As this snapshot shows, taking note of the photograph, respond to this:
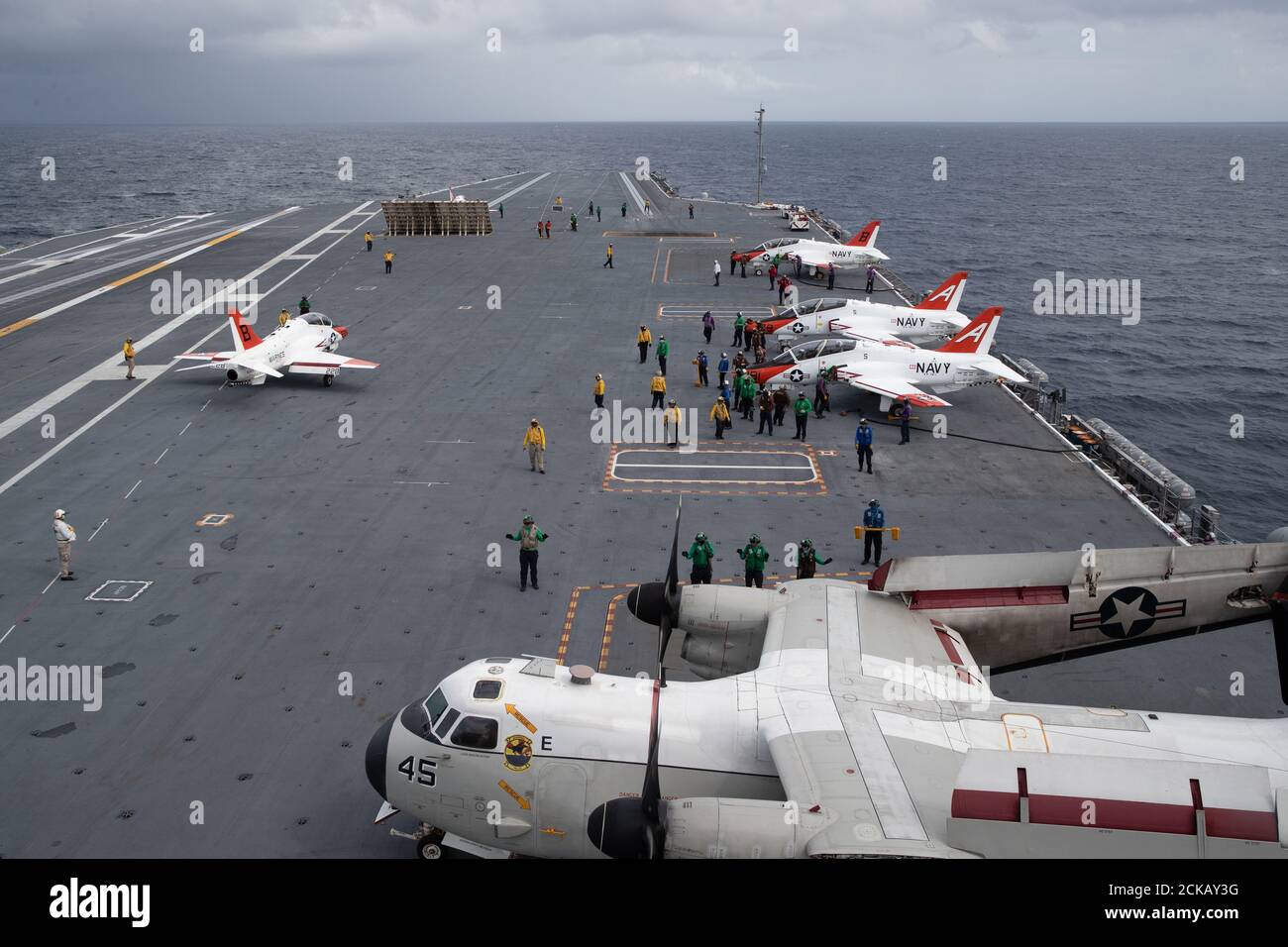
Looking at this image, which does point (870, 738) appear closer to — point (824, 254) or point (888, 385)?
point (888, 385)

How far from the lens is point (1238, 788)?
11281 mm

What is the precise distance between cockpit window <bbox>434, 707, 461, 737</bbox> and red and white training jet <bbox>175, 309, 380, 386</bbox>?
27.2 m

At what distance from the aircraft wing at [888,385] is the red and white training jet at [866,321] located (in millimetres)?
6696

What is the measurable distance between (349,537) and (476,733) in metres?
13.2

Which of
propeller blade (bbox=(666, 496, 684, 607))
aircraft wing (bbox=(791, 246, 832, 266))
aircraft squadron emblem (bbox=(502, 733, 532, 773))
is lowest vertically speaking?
aircraft squadron emblem (bbox=(502, 733, 532, 773))

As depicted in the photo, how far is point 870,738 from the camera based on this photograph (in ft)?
44.6

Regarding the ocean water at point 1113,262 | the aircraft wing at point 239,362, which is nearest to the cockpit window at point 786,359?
the aircraft wing at point 239,362

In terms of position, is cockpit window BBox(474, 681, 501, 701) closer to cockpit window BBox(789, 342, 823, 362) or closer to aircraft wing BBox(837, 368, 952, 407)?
aircraft wing BBox(837, 368, 952, 407)

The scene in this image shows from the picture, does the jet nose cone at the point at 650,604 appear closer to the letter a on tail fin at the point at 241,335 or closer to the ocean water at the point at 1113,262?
the letter a on tail fin at the point at 241,335

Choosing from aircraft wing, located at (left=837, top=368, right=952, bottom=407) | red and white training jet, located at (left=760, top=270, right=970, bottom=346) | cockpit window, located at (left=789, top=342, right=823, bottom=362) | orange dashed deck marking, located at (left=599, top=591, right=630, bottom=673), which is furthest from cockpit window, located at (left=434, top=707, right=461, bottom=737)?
red and white training jet, located at (left=760, top=270, right=970, bottom=346)

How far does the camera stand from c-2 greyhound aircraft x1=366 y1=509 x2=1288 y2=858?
11211 millimetres

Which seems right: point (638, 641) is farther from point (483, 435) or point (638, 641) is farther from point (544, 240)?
point (544, 240)

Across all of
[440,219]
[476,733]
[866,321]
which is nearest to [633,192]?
[440,219]
